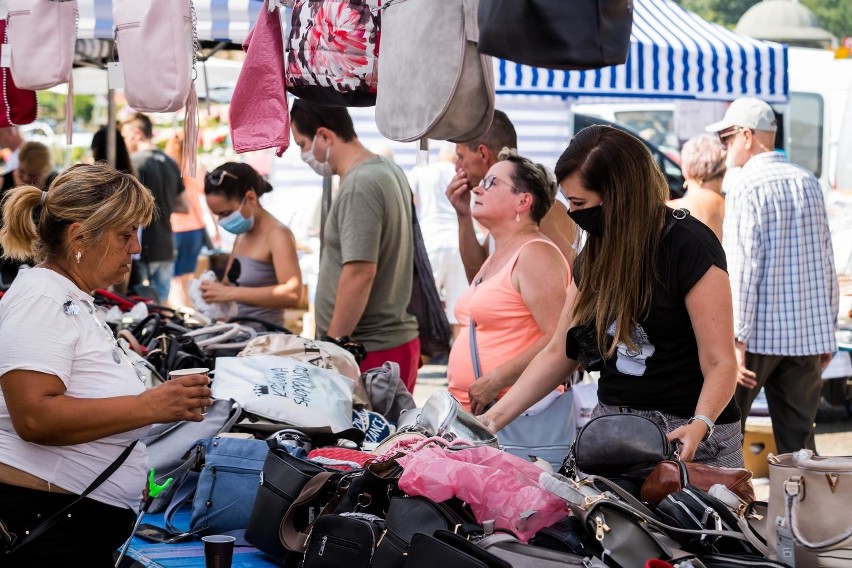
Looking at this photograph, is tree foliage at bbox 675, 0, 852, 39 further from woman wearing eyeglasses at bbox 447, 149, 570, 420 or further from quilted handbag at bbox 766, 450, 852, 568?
quilted handbag at bbox 766, 450, 852, 568

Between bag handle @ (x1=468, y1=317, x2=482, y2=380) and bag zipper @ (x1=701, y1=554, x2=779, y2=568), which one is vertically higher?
bag zipper @ (x1=701, y1=554, x2=779, y2=568)

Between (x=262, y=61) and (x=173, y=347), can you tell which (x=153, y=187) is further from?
(x=262, y=61)

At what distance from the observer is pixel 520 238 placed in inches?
160

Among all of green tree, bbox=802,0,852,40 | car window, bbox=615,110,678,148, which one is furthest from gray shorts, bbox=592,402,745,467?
green tree, bbox=802,0,852,40

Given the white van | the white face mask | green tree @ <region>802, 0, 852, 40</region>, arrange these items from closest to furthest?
the white face mask
the white van
green tree @ <region>802, 0, 852, 40</region>

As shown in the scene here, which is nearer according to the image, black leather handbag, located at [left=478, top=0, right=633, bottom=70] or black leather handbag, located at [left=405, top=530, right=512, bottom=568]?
black leather handbag, located at [left=405, top=530, right=512, bottom=568]

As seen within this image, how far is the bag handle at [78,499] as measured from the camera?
256 centimetres

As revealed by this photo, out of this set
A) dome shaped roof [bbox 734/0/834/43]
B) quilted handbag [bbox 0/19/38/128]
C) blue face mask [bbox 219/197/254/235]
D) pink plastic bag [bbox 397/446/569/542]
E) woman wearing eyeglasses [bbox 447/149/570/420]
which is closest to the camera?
pink plastic bag [bbox 397/446/569/542]

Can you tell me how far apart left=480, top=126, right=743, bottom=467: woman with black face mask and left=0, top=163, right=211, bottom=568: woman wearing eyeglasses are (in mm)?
1138

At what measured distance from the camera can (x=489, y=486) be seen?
2453mm

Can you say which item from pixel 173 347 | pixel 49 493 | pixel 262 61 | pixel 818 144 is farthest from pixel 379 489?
pixel 818 144

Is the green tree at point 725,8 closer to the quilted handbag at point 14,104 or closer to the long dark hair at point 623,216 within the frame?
the quilted handbag at point 14,104

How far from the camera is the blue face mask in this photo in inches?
204

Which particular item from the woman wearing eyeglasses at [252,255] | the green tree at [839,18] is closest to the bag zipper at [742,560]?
the woman wearing eyeglasses at [252,255]
